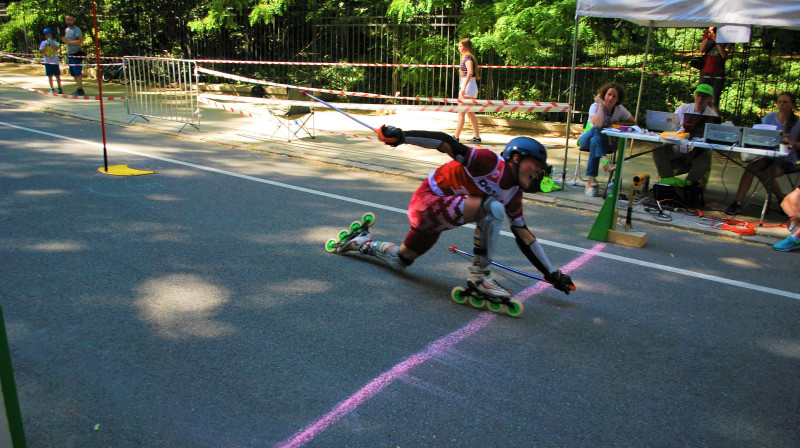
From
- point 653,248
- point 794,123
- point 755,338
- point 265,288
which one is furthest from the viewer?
point 794,123

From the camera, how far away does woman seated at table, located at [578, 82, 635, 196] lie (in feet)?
28.0

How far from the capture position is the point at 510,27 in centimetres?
1237

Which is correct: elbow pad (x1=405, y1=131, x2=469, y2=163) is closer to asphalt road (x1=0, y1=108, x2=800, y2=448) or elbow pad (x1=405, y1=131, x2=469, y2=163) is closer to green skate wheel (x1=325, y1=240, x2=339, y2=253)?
asphalt road (x1=0, y1=108, x2=800, y2=448)

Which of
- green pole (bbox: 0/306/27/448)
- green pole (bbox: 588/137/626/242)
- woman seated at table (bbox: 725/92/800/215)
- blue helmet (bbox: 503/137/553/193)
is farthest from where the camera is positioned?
woman seated at table (bbox: 725/92/800/215)

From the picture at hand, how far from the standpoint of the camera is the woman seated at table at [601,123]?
8.54 m

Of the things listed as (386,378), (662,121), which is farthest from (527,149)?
(662,121)

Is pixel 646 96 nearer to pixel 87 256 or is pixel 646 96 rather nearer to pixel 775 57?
pixel 775 57

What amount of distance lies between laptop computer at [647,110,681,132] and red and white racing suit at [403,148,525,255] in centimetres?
462

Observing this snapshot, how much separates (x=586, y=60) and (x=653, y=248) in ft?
29.3

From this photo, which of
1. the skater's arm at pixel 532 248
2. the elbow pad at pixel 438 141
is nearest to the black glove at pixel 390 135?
the elbow pad at pixel 438 141

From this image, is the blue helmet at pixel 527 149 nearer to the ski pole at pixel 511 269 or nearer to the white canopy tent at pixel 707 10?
the ski pole at pixel 511 269

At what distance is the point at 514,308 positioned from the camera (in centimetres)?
464

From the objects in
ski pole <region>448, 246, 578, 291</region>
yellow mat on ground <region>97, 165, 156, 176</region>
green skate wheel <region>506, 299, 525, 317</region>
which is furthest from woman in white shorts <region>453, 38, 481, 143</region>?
green skate wheel <region>506, 299, 525, 317</region>

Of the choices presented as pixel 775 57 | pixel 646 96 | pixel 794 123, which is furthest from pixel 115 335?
pixel 775 57
